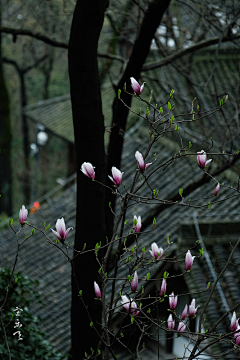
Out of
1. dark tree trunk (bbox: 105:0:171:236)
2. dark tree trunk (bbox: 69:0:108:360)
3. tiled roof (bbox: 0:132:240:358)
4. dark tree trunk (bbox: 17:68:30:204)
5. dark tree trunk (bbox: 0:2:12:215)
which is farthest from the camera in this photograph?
dark tree trunk (bbox: 17:68:30:204)

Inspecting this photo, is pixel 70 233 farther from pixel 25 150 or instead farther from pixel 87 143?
pixel 25 150

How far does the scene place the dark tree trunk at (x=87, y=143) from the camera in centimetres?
351

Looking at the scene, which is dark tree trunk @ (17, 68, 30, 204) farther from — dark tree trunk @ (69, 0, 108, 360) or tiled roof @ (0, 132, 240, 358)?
dark tree trunk @ (69, 0, 108, 360)

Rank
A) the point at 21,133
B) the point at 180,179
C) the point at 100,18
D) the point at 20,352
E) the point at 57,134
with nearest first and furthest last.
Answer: the point at 100,18 → the point at 20,352 → the point at 180,179 → the point at 57,134 → the point at 21,133

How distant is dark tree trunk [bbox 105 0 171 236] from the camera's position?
396 cm

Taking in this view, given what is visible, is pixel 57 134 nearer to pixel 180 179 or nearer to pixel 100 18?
pixel 180 179

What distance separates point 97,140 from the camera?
3.64 m

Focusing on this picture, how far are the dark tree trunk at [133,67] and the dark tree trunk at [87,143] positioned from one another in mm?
462

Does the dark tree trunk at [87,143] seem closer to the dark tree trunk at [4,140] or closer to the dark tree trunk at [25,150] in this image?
the dark tree trunk at [4,140]

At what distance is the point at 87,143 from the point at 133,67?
943 millimetres

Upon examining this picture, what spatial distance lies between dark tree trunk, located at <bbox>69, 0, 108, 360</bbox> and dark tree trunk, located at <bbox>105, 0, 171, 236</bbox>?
0.46 metres

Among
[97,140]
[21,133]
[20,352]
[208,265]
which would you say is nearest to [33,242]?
[208,265]

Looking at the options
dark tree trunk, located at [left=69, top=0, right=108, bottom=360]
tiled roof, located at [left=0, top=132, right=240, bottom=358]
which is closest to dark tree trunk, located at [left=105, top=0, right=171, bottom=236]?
dark tree trunk, located at [left=69, top=0, right=108, bottom=360]

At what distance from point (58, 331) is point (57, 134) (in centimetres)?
648
